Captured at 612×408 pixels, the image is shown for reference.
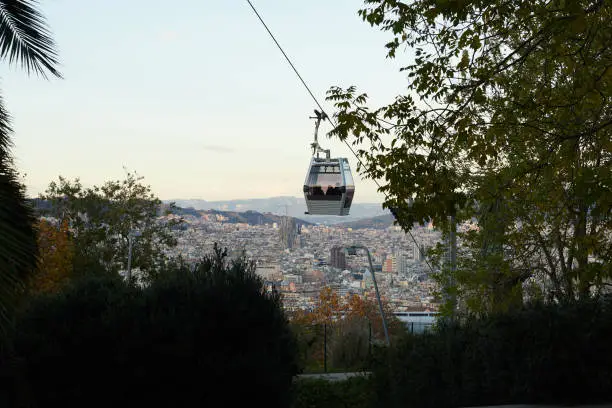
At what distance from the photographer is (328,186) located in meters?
25.1

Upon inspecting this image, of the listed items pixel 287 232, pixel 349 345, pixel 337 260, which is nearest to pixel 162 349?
pixel 349 345

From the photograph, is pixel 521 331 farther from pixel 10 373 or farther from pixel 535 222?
pixel 535 222

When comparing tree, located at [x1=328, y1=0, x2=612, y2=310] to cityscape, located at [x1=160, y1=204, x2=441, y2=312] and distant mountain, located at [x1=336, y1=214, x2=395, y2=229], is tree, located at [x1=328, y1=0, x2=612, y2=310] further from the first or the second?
distant mountain, located at [x1=336, y1=214, x2=395, y2=229]

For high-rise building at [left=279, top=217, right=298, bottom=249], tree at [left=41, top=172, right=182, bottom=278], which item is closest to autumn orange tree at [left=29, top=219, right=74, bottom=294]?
tree at [left=41, top=172, right=182, bottom=278]

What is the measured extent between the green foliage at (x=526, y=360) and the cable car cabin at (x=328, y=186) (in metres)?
14.6

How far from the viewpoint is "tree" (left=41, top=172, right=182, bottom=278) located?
45.7 metres

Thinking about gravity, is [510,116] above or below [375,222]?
below

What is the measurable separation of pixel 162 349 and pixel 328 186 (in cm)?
1663

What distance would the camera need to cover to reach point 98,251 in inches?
1826

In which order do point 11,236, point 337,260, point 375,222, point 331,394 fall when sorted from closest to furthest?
point 11,236, point 331,394, point 337,260, point 375,222

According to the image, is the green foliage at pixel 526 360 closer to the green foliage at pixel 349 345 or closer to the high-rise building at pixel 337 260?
the green foliage at pixel 349 345

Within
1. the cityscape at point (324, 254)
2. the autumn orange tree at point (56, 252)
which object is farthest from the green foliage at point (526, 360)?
the cityscape at point (324, 254)

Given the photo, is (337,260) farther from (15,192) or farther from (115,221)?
(15,192)

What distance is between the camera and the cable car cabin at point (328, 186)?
2509 cm
